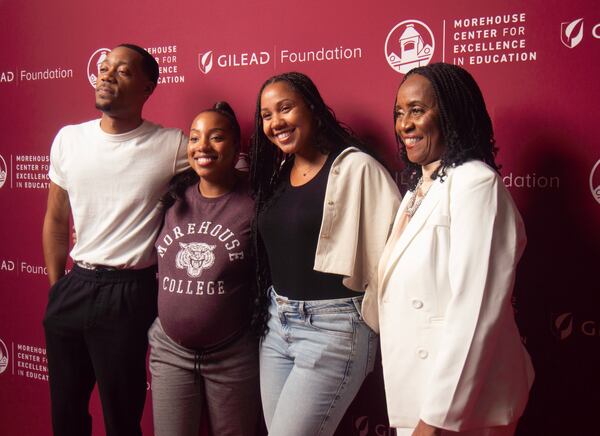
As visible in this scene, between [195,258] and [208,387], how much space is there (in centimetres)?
44

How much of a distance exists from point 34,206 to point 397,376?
7.12ft

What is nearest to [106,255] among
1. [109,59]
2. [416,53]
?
[109,59]

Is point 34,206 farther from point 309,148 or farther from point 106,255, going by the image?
point 309,148

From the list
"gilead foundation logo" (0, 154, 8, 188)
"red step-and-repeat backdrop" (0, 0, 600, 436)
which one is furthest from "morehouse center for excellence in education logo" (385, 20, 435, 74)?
"gilead foundation logo" (0, 154, 8, 188)

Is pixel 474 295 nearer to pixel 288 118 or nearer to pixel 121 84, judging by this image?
pixel 288 118

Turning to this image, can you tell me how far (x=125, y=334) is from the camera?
79.7 inches

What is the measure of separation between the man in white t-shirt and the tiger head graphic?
0.24 meters

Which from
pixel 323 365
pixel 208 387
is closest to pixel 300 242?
pixel 323 365

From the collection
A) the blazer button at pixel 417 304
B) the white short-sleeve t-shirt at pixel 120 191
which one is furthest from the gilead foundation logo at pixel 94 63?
the blazer button at pixel 417 304

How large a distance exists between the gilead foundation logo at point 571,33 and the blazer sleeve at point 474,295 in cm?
84

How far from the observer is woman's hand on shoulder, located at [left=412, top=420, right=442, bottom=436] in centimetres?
124

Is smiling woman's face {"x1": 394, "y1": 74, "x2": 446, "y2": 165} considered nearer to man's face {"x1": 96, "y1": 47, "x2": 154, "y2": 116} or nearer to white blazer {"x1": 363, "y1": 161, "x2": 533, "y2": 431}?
white blazer {"x1": 363, "y1": 161, "x2": 533, "y2": 431}

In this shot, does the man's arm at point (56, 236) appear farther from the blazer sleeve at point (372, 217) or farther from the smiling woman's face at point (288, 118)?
the blazer sleeve at point (372, 217)

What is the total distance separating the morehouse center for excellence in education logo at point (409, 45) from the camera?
1986 millimetres
